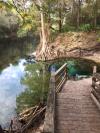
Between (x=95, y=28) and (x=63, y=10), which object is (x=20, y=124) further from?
(x=63, y=10)

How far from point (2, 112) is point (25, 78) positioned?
28.9 ft

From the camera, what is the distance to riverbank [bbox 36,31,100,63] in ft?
108

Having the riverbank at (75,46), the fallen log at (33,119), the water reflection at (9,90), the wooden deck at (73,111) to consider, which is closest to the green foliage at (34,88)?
the water reflection at (9,90)

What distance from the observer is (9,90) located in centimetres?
2161

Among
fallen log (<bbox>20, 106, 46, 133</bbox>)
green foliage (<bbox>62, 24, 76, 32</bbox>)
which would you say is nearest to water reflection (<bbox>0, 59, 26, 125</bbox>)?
fallen log (<bbox>20, 106, 46, 133</bbox>)

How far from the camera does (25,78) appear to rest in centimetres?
2497

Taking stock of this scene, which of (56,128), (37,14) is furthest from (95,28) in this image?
(56,128)

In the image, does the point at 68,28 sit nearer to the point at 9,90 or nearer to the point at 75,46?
the point at 75,46

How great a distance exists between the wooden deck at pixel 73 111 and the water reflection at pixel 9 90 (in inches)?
181

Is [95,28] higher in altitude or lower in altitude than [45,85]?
higher

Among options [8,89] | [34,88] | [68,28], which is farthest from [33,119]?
[68,28]

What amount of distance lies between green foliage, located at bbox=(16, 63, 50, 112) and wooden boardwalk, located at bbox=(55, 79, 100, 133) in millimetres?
4719

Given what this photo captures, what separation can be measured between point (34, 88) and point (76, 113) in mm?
11341

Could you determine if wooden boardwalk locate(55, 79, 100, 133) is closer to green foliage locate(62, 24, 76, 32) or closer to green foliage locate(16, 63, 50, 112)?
green foliage locate(16, 63, 50, 112)
